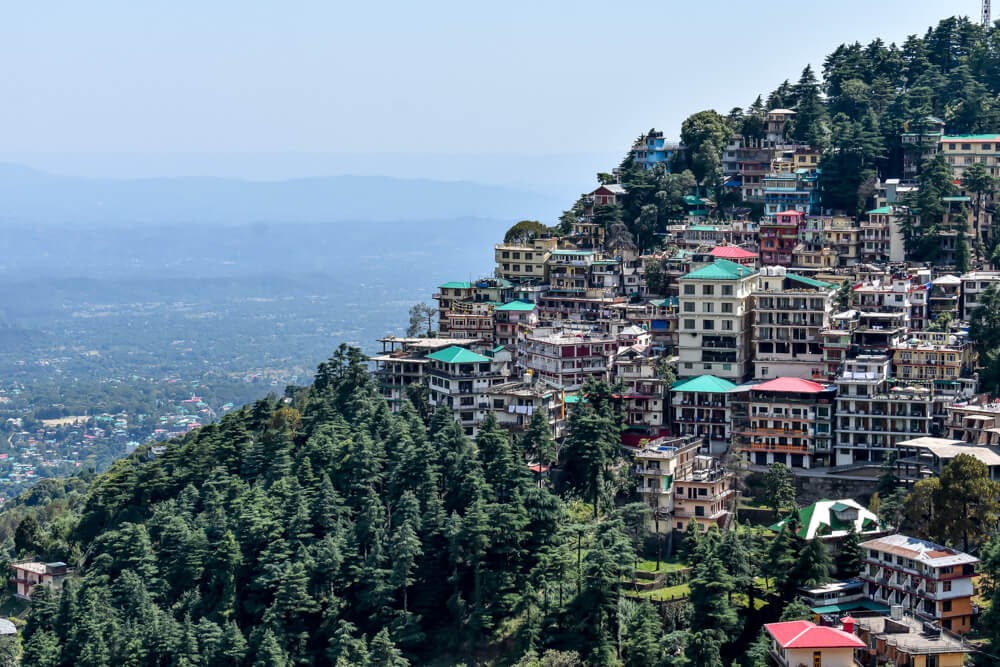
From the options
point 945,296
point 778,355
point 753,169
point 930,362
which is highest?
point 753,169

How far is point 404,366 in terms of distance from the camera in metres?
60.4

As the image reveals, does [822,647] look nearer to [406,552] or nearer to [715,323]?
[406,552]

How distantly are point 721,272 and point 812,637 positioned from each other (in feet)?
64.9

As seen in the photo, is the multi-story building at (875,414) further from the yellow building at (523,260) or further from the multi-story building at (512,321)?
the yellow building at (523,260)

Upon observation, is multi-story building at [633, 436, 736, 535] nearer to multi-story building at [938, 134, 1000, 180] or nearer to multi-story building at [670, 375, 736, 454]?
multi-story building at [670, 375, 736, 454]

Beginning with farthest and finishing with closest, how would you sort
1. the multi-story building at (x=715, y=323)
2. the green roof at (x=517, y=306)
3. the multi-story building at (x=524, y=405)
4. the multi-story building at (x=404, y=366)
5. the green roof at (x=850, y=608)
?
the green roof at (x=517, y=306)
the multi-story building at (x=404, y=366)
the multi-story building at (x=715, y=323)
the multi-story building at (x=524, y=405)
the green roof at (x=850, y=608)

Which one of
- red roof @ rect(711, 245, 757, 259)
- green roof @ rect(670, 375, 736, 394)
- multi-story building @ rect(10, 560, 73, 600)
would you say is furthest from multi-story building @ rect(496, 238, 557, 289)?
multi-story building @ rect(10, 560, 73, 600)

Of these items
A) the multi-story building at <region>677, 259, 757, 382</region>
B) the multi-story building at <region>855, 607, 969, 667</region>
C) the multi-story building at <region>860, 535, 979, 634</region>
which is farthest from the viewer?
the multi-story building at <region>677, 259, 757, 382</region>

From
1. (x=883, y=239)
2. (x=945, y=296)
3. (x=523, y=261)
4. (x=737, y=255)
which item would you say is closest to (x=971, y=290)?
(x=945, y=296)

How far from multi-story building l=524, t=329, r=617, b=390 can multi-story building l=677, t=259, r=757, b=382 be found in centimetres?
313

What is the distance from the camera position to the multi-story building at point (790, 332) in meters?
53.9

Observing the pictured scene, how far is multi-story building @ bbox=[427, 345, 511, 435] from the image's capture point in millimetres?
56469

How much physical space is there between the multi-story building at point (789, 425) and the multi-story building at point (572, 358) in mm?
7183

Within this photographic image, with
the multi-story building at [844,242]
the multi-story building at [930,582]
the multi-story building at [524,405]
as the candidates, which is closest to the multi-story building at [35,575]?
the multi-story building at [524,405]
